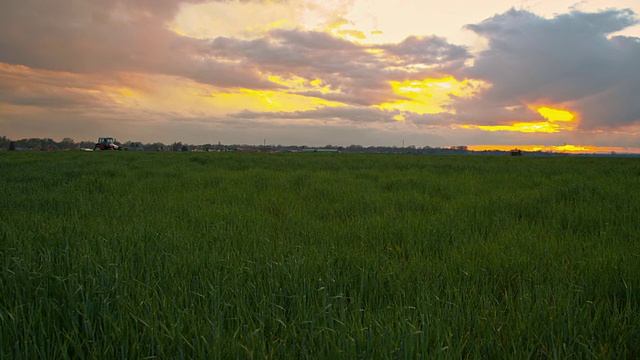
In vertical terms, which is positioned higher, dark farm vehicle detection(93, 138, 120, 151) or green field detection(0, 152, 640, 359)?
dark farm vehicle detection(93, 138, 120, 151)

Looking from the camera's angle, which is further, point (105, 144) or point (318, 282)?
point (105, 144)

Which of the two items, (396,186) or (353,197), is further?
(396,186)

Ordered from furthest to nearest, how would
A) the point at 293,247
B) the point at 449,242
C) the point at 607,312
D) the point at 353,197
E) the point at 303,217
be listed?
1. the point at 353,197
2. the point at 303,217
3. the point at 449,242
4. the point at 293,247
5. the point at 607,312

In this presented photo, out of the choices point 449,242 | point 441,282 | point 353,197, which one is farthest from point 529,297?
point 353,197

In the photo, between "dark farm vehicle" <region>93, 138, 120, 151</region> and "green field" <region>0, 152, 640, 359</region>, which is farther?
"dark farm vehicle" <region>93, 138, 120, 151</region>

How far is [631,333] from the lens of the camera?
6.95 feet

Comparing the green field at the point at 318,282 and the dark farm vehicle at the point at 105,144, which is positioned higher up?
the dark farm vehicle at the point at 105,144

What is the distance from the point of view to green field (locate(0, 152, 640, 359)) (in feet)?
6.10

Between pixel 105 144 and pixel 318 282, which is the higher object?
pixel 105 144

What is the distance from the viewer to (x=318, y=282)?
2.77 meters

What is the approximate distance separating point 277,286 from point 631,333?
2307 millimetres

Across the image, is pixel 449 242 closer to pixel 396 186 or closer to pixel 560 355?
pixel 560 355

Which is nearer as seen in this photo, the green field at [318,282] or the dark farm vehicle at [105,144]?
the green field at [318,282]

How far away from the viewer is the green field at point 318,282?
1.86 meters
